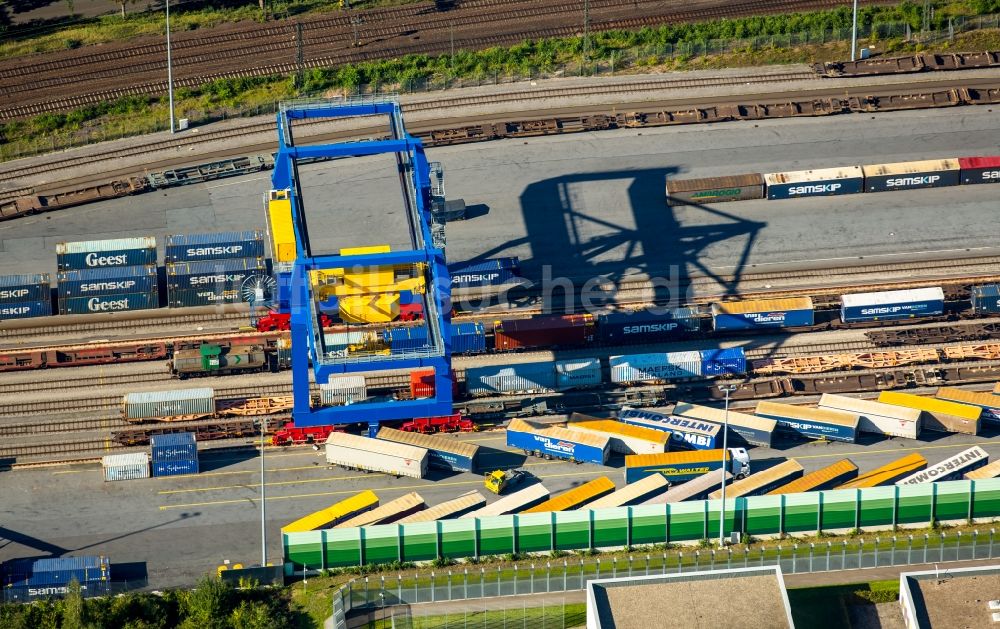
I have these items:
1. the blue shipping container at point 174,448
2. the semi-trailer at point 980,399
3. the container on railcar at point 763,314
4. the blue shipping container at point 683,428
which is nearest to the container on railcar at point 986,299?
the semi-trailer at point 980,399

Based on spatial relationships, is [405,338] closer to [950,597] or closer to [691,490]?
[691,490]

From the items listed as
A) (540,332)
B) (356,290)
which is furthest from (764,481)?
(356,290)

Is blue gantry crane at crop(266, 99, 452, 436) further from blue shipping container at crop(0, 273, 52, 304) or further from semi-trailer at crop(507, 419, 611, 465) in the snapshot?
blue shipping container at crop(0, 273, 52, 304)

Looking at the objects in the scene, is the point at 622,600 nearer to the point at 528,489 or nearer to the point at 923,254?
the point at 528,489

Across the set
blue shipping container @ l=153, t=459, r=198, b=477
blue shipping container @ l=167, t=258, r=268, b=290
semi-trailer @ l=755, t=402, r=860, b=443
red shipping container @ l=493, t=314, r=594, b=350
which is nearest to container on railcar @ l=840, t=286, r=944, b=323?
semi-trailer @ l=755, t=402, r=860, b=443

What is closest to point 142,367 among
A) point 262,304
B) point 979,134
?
point 262,304

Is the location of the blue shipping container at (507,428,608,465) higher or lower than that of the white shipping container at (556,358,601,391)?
lower
